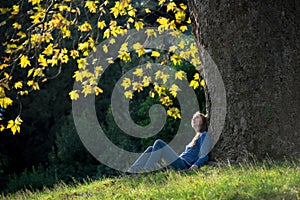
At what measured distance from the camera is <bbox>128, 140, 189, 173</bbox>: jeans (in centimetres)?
802

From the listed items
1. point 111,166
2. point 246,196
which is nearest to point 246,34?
point 246,196

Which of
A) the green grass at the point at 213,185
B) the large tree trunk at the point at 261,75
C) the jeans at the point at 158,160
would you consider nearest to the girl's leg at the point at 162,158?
the jeans at the point at 158,160

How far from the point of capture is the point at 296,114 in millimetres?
6945

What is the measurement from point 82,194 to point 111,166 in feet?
28.4

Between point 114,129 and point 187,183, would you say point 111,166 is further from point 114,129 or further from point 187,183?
point 187,183

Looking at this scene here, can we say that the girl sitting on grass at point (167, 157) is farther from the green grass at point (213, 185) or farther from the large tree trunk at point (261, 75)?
the large tree trunk at point (261, 75)

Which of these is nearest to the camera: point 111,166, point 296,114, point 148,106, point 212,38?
point 296,114

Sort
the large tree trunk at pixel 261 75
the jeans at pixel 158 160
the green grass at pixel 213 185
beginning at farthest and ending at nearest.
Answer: the jeans at pixel 158 160 < the large tree trunk at pixel 261 75 < the green grass at pixel 213 185

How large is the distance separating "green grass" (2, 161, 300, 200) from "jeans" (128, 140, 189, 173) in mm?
373

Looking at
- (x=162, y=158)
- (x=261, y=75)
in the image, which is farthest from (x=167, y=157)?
(x=261, y=75)

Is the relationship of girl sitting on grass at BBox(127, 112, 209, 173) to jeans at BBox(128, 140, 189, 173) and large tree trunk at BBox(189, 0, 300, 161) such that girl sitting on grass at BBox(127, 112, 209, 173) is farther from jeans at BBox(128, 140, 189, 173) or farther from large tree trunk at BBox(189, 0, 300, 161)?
large tree trunk at BBox(189, 0, 300, 161)

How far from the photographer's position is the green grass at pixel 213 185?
5.07 m

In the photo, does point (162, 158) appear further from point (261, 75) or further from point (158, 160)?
point (261, 75)

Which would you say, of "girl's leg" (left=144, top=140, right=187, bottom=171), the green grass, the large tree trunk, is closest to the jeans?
A: "girl's leg" (left=144, top=140, right=187, bottom=171)
